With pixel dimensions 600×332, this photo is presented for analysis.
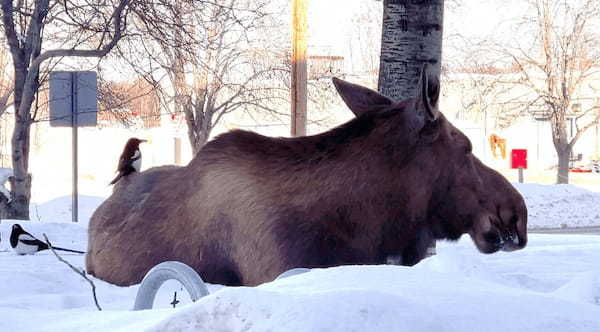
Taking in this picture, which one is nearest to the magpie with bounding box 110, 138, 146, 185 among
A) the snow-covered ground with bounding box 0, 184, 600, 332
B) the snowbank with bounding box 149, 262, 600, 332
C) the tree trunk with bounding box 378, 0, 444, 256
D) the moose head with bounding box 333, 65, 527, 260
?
the moose head with bounding box 333, 65, 527, 260

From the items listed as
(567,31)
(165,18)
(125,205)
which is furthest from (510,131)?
(125,205)

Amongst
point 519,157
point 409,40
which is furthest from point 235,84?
point 409,40

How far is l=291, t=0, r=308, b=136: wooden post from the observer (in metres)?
19.0

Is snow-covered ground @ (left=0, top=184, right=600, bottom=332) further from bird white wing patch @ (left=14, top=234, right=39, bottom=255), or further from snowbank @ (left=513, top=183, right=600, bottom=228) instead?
snowbank @ (left=513, top=183, right=600, bottom=228)

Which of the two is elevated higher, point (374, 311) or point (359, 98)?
point (359, 98)

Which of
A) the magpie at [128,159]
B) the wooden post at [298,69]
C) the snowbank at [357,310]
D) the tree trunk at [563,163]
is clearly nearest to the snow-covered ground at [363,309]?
the snowbank at [357,310]

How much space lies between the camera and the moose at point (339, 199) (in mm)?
4281

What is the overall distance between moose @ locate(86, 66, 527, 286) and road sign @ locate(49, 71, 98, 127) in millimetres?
11345

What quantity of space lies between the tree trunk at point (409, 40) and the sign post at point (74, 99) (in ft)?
29.8

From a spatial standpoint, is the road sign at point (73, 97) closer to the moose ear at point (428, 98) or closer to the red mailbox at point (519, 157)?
the moose ear at point (428, 98)

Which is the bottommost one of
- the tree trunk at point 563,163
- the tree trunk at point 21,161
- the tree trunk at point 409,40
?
the tree trunk at point 563,163

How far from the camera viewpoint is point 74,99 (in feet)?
52.5

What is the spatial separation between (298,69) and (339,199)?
15.0 meters

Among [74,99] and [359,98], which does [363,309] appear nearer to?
[359,98]
